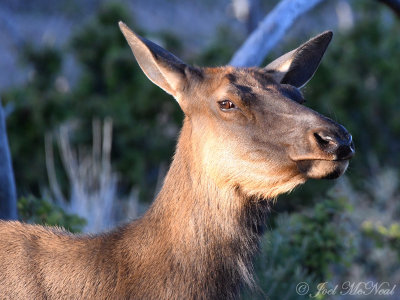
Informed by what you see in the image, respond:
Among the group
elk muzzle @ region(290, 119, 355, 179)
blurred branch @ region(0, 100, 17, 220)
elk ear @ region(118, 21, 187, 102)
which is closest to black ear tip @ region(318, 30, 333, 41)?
elk ear @ region(118, 21, 187, 102)

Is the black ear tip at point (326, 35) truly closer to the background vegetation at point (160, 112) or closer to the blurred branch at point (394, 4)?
the blurred branch at point (394, 4)

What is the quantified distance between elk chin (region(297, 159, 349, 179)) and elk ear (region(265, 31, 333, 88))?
106 cm

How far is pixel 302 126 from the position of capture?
361 centimetres

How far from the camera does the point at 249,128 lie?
3.81m

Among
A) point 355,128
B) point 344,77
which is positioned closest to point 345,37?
point 344,77

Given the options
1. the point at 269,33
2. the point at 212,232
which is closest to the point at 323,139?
the point at 212,232

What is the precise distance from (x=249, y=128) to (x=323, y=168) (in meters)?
0.50

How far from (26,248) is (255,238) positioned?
1333 mm

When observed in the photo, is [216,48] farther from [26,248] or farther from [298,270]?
[26,248]

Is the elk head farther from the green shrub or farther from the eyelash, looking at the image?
the green shrub

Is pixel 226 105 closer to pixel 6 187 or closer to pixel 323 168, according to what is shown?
pixel 323 168

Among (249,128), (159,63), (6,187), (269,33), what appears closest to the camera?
(249,128)

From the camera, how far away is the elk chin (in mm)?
3517
